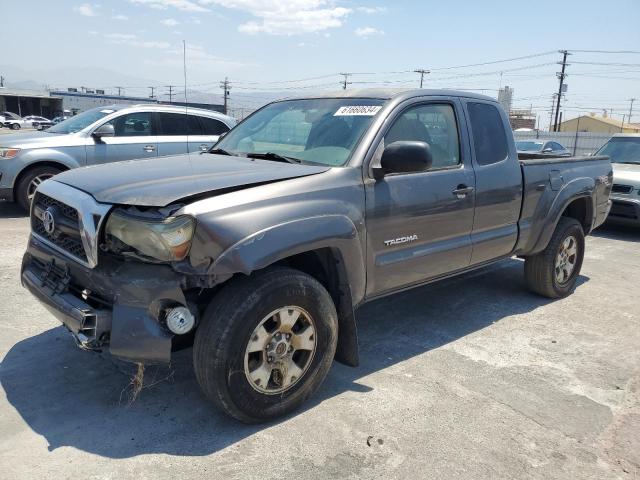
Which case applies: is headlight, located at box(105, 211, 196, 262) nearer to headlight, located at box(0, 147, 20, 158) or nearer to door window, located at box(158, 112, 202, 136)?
headlight, located at box(0, 147, 20, 158)

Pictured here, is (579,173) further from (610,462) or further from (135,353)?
(135,353)

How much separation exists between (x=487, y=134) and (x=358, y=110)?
1.32 meters

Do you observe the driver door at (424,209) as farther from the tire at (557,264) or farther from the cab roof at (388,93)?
the tire at (557,264)

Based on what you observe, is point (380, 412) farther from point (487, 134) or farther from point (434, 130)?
point (487, 134)

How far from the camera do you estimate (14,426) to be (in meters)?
2.90

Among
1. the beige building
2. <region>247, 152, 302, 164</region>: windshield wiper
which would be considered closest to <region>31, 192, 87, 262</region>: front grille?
<region>247, 152, 302, 164</region>: windshield wiper

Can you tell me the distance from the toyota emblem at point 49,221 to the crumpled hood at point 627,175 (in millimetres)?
9052

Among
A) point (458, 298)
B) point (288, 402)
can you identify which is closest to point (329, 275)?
point (288, 402)

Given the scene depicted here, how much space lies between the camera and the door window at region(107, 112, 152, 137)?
28.8ft

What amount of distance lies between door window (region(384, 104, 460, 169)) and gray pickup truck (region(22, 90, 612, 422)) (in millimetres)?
14

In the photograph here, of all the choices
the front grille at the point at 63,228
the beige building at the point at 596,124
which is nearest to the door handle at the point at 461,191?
the front grille at the point at 63,228

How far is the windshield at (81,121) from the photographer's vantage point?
28.6ft

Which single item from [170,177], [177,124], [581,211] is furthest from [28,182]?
[581,211]

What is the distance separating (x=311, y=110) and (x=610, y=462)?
2.95m
